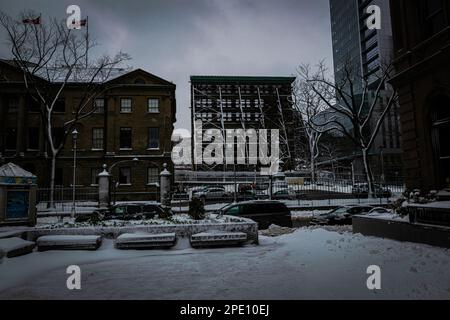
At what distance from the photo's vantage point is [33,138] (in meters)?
35.5

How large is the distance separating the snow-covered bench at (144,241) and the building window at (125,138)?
28.5 metres

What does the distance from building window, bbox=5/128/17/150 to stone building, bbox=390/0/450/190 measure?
3688 centimetres

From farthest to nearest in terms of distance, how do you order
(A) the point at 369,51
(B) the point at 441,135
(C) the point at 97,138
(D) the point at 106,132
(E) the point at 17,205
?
(A) the point at 369,51, (C) the point at 97,138, (D) the point at 106,132, (B) the point at 441,135, (E) the point at 17,205

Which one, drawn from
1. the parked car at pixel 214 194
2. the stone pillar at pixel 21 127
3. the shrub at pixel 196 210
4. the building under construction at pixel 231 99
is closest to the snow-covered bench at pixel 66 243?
the shrub at pixel 196 210

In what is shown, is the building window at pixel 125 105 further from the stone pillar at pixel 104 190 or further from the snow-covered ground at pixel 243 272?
the snow-covered ground at pixel 243 272

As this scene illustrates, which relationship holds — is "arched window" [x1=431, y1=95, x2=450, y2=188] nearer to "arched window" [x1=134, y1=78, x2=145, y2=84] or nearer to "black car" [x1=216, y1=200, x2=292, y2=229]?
"black car" [x1=216, y1=200, x2=292, y2=229]

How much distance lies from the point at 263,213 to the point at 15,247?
9.96 m

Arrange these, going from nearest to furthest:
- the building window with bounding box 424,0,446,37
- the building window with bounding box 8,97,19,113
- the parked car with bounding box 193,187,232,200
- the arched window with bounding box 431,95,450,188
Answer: the arched window with bounding box 431,95,450,188 → the building window with bounding box 424,0,446,37 → the parked car with bounding box 193,187,232,200 → the building window with bounding box 8,97,19,113

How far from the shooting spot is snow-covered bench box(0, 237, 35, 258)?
7661mm

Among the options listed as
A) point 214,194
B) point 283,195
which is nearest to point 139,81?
point 214,194

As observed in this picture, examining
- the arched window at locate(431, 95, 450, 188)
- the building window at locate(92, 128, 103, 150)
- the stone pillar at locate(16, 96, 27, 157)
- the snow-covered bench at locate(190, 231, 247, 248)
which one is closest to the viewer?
the snow-covered bench at locate(190, 231, 247, 248)

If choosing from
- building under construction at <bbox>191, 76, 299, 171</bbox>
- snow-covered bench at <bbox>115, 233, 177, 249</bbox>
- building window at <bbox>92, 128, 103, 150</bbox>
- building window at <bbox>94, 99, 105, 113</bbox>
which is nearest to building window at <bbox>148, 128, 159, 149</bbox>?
building window at <bbox>92, 128, 103, 150</bbox>

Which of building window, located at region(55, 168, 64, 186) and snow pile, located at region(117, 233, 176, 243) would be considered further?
building window, located at region(55, 168, 64, 186)

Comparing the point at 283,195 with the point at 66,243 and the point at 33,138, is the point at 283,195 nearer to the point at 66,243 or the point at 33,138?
the point at 66,243
